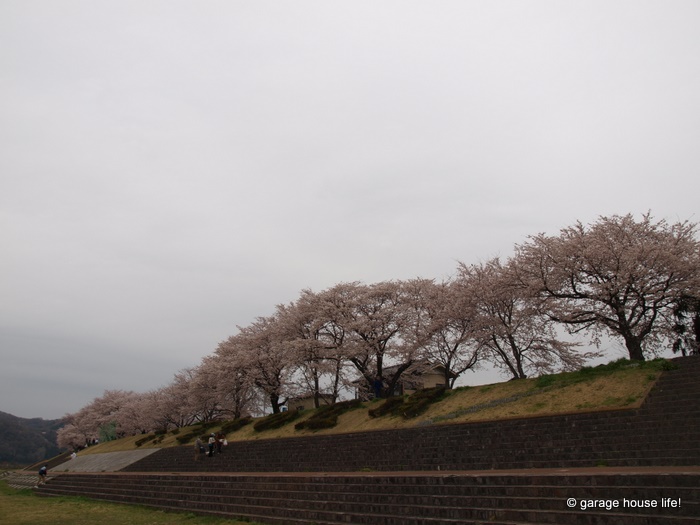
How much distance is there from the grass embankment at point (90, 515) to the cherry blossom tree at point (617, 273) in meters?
19.3

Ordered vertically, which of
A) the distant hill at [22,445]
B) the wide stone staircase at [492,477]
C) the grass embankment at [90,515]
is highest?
the wide stone staircase at [492,477]

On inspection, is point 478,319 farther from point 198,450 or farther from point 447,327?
point 198,450

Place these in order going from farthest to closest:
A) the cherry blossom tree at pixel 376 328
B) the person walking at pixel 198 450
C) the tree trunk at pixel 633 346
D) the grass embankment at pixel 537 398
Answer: the cherry blossom tree at pixel 376 328 < the person walking at pixel 198 450 < the tree trunk at pixel 633 346 < the grass embankment at pixel 537 398

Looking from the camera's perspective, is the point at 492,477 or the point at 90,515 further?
the point at 90,515

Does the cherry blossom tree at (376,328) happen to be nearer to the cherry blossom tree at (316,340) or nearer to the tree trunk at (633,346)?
the cherry blossom tree at (316,340)

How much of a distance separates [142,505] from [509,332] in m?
22.3

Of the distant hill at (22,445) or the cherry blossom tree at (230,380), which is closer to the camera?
the cherry blossom tree at (230,380)

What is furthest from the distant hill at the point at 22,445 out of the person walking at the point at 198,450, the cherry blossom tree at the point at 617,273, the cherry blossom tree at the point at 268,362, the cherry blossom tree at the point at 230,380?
the cherry blossom tree at the point at 617,273

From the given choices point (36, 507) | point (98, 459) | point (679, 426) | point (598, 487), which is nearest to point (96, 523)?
point (36, 507)

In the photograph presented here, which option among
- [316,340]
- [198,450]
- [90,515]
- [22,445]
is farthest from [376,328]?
[22,445]

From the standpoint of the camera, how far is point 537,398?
19.6 m

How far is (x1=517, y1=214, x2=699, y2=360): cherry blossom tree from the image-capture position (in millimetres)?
21938

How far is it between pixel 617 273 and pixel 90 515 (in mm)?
26599

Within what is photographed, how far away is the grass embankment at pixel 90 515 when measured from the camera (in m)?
16.2
